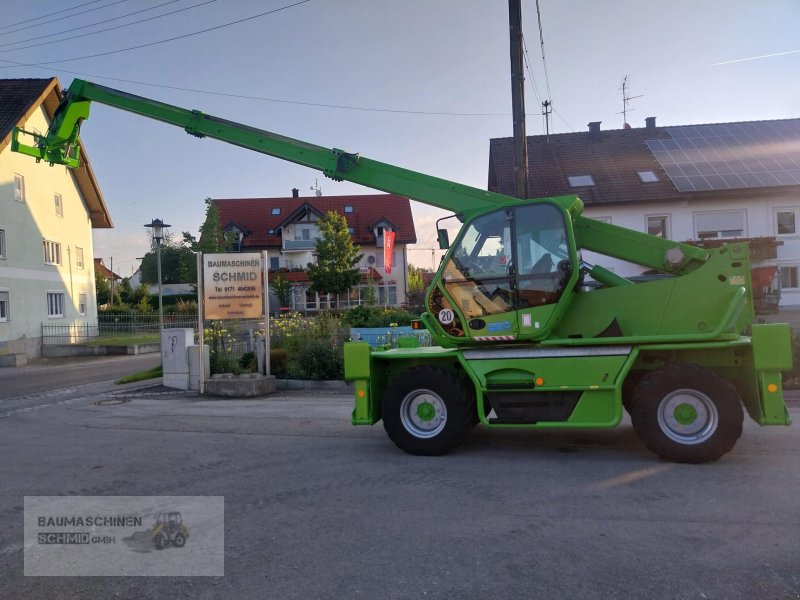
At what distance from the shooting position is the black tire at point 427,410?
21.8 ft

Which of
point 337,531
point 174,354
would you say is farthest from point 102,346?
point 337,531

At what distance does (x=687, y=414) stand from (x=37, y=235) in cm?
2858

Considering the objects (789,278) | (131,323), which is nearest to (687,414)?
(789,278)

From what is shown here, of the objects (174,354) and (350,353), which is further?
(174,354)

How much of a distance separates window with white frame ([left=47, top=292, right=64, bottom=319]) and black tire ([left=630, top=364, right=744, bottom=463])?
28456 mm

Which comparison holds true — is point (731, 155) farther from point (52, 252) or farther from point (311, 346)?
point (52, 252)

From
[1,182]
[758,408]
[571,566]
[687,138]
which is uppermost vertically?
[687,138]

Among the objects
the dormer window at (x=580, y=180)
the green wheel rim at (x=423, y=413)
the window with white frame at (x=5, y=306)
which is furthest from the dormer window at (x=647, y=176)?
the window with white frame at (x=5, y=306)

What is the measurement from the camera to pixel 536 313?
664 cm

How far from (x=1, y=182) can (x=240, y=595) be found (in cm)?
2673

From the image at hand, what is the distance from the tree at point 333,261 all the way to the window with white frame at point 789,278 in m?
A: 26.3

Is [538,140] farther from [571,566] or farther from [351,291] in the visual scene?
[571,566]

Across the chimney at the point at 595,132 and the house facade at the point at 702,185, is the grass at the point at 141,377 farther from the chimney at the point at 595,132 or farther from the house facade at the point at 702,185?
the chimney at the point at 595,132

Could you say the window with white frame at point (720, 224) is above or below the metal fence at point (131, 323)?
above
